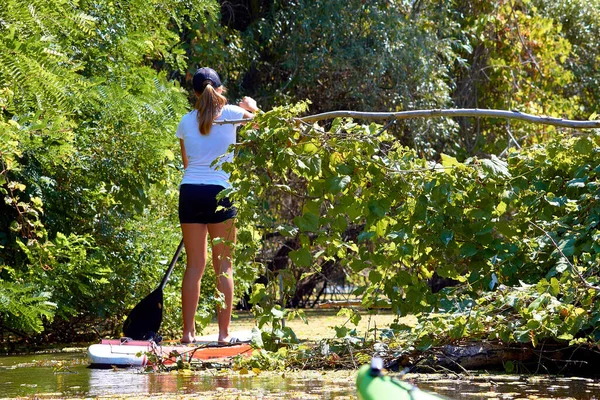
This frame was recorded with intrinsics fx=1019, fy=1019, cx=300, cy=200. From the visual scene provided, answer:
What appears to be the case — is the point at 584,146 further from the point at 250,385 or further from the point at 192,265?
the point at 192,265

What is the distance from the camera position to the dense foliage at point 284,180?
6070 mm

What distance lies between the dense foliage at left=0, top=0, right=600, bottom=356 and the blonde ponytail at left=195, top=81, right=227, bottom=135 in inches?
17.0

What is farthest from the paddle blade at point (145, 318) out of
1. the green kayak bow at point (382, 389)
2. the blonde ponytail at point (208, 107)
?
the green kayak bow at point (382, 389)

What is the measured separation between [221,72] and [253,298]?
7746 millimetres

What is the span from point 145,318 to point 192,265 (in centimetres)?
76

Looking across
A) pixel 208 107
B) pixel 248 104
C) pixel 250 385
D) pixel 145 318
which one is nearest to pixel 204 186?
pixel 208 107

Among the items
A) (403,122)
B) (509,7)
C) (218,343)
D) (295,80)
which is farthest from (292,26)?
(218,343)

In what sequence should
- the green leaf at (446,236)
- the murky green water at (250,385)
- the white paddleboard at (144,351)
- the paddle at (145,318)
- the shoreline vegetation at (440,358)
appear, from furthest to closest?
the paddle at (145,318), the white paddleboard at (144,351), the green leaf at (446,236), the shoreline vegetation at (440,358), the murky green water at (250,385)

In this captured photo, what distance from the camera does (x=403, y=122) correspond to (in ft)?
47.7

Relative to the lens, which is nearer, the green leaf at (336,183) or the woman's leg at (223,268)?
the green leaf at (336,183)

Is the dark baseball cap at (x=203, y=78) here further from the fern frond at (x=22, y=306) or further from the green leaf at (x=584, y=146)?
the green leaf at (x=584, y=146)

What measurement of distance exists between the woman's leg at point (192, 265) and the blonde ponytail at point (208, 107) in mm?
710

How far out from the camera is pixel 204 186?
23.6 ft

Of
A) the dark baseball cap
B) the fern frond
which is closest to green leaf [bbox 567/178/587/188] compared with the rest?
the dark baseball cap
